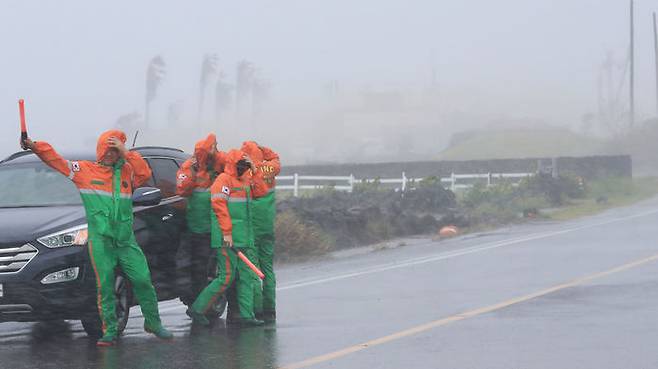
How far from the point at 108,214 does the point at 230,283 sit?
1.70 meters

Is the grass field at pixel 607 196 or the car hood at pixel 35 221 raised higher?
the car hood at pixel 35 221

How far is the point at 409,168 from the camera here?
51.9m

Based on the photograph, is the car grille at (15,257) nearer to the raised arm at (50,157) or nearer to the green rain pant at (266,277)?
the raised arm at (50,157)

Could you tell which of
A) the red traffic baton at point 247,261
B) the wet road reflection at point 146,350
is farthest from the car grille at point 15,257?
the red traffic baton at point 247,261

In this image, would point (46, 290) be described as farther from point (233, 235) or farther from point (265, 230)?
point (265, 230)

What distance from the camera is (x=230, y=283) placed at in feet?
37.7

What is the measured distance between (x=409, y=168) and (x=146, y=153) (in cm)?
3991

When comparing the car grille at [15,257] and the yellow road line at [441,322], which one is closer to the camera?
the yellow road line at [441,322]

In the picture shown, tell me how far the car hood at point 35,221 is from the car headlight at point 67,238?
0.13 ft

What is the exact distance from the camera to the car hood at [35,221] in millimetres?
10242

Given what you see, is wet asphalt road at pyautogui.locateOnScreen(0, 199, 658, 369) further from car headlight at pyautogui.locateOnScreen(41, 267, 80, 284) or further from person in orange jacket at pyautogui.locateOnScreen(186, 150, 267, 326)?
car headlight at pyautogui.locateOnScreen(41, 267, 80, 284)

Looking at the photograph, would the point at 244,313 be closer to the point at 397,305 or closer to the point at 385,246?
the point at 397,305

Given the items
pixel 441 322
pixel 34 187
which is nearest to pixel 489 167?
pixel 441 322

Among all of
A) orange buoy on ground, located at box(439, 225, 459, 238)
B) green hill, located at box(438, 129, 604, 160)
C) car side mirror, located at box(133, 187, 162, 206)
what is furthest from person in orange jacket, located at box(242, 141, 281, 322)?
green hill, located at box(438, 129, 604, 160)
